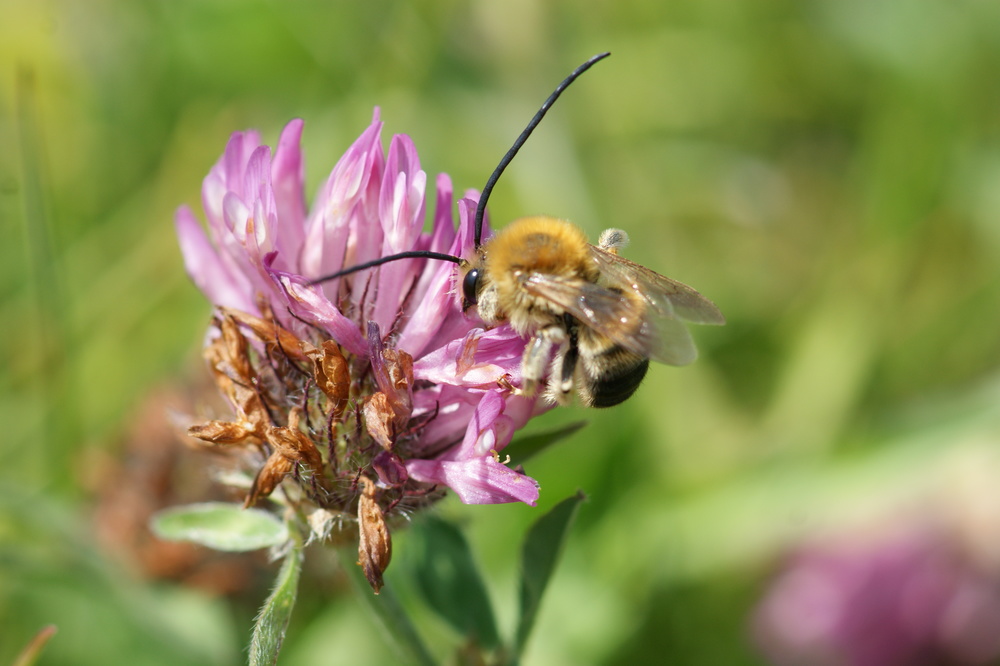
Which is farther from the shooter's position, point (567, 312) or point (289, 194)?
point (289, 194)

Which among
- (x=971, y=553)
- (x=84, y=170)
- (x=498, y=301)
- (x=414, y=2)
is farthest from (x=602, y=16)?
(x=498, y=301)

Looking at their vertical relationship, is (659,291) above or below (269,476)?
above

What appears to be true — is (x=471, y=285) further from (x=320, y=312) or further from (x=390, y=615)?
(x=390, y=615)

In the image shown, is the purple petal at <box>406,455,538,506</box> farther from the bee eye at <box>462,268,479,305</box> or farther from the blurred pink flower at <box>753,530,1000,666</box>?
the blurred pink flower at <box>753,530,1000,666</box>

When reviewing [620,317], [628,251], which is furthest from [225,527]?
[628,251]

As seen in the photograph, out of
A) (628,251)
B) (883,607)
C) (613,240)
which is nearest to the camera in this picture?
(613,240)

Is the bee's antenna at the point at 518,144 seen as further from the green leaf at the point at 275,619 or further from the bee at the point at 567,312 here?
the green leaf at the point at 275,619

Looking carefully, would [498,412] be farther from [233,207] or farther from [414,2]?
[414,2]
